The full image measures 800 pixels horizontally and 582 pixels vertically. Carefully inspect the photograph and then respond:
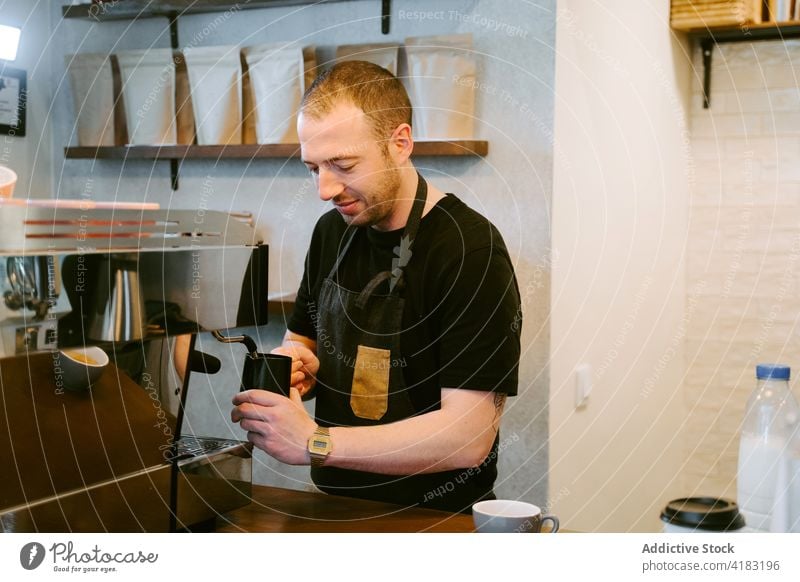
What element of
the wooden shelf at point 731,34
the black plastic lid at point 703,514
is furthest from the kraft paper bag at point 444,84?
the black plastic lid at point 703,514

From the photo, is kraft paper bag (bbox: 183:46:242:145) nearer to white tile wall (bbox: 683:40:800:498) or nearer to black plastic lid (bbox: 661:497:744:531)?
white tile wall (bbox: 683:40:800:498)

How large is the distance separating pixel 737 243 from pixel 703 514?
4.29 feet

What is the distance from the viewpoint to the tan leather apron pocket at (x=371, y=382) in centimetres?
133

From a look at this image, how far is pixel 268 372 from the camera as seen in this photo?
42.8 inches

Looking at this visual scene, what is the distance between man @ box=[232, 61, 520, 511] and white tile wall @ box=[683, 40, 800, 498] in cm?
91

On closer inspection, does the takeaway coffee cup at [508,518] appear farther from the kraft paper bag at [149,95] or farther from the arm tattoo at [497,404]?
the kraft paper bag at [149,95]

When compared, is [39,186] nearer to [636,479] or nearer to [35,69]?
[35,69]

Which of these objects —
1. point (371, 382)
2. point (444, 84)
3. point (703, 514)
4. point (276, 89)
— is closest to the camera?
point (703, 514)

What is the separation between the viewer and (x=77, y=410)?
0.94m

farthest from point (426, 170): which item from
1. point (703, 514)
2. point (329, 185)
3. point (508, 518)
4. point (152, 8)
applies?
point (703, 514)

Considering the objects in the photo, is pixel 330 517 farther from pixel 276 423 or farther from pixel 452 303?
pixel 452 303

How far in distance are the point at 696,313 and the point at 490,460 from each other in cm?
92
